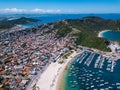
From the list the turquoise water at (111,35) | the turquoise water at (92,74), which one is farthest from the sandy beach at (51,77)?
the turquoise water at (111,35)

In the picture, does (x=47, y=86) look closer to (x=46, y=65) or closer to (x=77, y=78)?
(x=77, y=78)

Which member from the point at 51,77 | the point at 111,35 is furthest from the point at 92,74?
the point at 111,35

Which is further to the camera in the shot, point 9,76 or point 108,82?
point 9,76

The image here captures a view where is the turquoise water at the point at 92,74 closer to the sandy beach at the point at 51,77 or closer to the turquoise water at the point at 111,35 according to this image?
the sandy beach at the point at 51,77

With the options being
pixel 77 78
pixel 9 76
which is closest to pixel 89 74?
pixel 77 78

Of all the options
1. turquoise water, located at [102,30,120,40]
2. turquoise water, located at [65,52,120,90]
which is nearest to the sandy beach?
turquoise water, located at [65,52,120,90]

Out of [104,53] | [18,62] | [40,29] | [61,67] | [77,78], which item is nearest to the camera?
[77,78]

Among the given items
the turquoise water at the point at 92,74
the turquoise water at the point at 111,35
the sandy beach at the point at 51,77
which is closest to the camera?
the turquoise water at the point at 92,74
